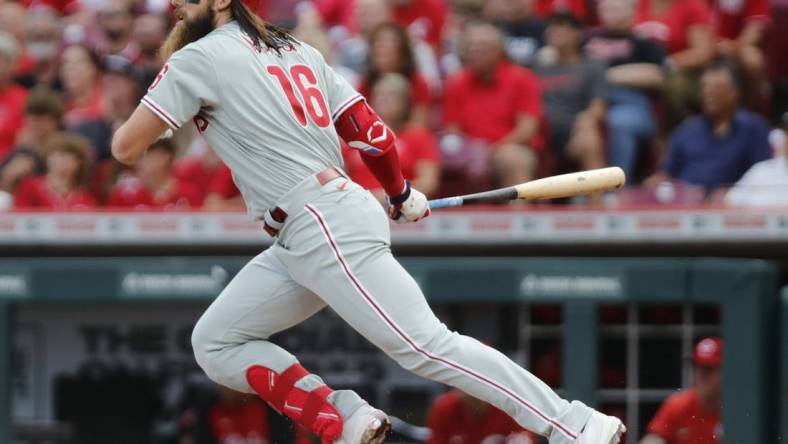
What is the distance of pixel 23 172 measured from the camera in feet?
23.4

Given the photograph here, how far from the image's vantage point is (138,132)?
3.85 m

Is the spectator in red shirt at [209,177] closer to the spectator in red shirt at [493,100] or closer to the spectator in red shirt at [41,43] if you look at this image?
the spectator in red shirt at [493,100]

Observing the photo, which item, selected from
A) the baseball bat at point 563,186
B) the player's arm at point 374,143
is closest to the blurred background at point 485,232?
the baseball bat at point 563,186

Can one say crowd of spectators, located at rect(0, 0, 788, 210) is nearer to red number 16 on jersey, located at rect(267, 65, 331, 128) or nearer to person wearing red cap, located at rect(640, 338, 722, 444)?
person wearing red cap, located at rect(640, 338, 722, 444)

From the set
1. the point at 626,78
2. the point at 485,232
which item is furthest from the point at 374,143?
the point at 626,78

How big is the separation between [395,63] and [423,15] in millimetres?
883

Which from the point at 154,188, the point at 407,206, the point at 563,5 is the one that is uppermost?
the point at 407,206

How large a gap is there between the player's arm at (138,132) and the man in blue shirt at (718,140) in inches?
131

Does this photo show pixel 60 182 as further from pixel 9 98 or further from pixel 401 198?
pixel 401 198

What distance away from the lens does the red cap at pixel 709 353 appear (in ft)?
18.8

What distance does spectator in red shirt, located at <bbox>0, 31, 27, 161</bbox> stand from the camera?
7.62 metres

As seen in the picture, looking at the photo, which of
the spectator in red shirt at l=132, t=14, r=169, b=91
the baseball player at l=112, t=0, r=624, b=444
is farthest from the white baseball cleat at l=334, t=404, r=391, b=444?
the spectator in red shirt at l=132, t=14, r=169, b=91

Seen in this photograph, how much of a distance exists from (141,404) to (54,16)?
286 cm

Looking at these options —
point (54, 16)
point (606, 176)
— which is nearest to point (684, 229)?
point (606, 176)
